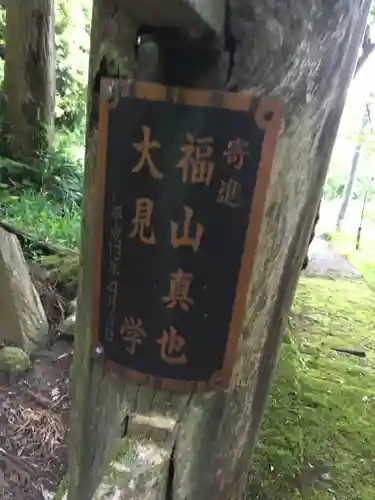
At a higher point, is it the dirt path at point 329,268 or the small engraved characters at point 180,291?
the small engraved characters at point 180,291

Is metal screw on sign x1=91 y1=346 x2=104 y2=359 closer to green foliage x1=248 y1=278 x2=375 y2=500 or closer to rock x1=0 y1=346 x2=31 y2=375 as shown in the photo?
green foliage x1=248 y1=278 x2=375 y2=500

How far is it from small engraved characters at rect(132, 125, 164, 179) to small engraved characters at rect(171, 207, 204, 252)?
3.3 inches

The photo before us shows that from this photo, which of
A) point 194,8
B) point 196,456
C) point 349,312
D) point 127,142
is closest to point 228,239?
point 127,142

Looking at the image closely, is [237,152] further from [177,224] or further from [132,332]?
[132,332]

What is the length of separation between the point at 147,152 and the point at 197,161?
9cm

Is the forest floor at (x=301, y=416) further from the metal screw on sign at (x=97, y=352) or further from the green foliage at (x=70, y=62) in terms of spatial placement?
the green foliage at (x=70, y=62)

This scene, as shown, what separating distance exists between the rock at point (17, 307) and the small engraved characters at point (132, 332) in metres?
2.29

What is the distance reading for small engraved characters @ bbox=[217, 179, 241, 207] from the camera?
94 centimetres

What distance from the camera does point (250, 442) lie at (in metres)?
1.27

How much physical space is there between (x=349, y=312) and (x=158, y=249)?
2756 millimetres

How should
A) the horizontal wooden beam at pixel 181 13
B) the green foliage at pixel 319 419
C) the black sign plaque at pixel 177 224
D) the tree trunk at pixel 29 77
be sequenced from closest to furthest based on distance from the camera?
1. the horizontal wooden beam at pixel 181 13
2. the black sign plaque at pixel 177 224
3. the green foliage at pixel 319 419
4. the tree trunk at pixel 29 77

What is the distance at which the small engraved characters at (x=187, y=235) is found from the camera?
0.97 m

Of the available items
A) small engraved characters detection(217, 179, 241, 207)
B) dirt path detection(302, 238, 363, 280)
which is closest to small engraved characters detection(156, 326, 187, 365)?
small engraved characters detection(217, 179, 241, 207)

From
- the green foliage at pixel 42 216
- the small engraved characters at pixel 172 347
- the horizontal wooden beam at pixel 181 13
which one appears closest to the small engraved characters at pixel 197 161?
the horizontal wooden beam at pixel 181 13
